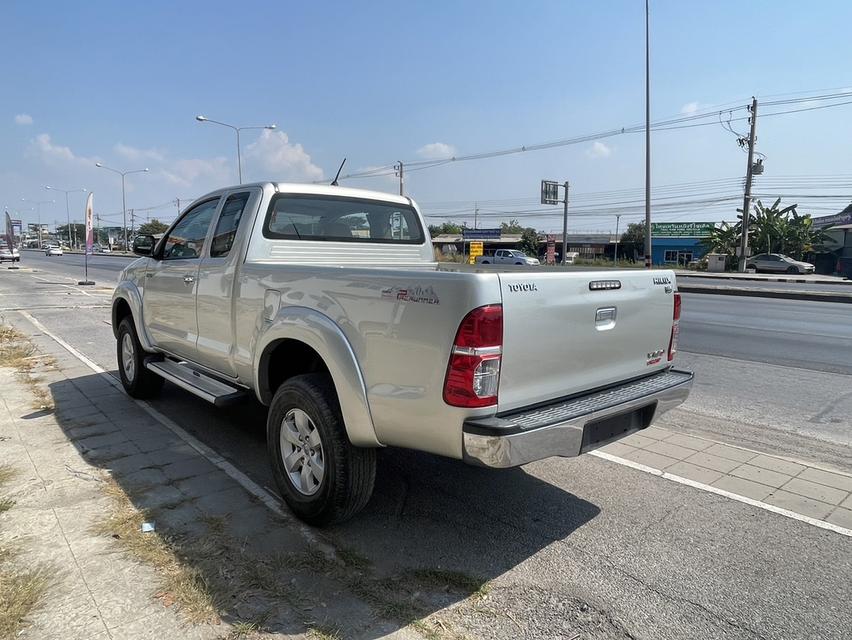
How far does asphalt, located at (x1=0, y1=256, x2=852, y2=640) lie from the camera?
270 centimetres

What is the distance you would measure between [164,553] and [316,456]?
90 centimetres

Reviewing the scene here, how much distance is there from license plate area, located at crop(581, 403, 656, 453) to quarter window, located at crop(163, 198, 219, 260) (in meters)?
3.41

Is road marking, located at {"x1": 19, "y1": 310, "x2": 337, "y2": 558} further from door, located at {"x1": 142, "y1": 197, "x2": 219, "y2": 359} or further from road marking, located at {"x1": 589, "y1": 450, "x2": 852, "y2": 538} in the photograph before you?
road marking, located at {"x1": 589, "y1": 450, "x2": 852, "y2": 538}

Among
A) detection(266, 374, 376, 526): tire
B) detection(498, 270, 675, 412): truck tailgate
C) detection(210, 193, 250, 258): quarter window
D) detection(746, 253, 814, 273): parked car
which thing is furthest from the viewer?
detection(746, 253, 814, 273): parked car

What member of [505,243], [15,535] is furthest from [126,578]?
[505,243]

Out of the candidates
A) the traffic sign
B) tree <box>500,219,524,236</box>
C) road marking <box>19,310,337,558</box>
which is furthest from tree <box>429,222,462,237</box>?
road marking <box>19,310,337,558</box>

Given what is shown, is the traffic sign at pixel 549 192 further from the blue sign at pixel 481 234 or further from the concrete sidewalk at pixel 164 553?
the concrete sidewalk at pixel 164 553

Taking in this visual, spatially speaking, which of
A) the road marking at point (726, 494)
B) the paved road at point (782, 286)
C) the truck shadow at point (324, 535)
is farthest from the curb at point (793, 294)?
the truck shadow at point (324, 535)

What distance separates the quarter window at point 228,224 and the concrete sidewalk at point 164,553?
5.16ft

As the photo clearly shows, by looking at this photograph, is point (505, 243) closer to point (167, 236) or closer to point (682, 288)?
point (682, 288)

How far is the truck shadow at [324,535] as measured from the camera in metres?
2.72

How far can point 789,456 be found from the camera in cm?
476

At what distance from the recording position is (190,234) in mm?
5301

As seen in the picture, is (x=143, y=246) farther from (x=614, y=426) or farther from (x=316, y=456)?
(x=614, y=426)
